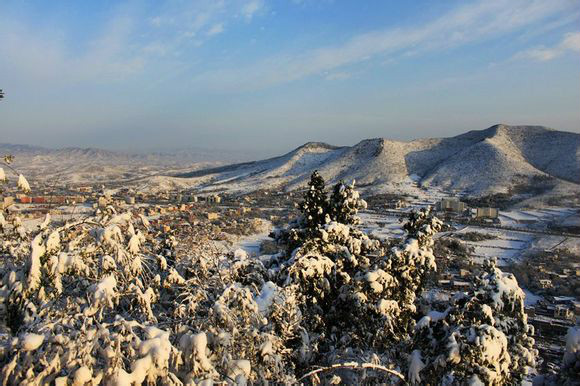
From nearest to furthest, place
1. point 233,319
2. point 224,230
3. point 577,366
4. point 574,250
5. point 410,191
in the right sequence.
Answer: point 233,319 < point 577,366 < point 574,250 < point 224,230 < point 410,191

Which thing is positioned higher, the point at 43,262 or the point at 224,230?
the point at 43,262

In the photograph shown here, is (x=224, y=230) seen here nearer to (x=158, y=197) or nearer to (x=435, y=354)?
(x=435, y=354)

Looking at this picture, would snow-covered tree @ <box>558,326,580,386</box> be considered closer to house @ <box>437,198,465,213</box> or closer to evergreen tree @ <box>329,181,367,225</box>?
evergreen tree @ <box>329,181,367,225</box>

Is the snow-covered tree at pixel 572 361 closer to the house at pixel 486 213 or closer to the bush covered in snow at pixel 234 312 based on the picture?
the bush covered in snow at pixel 234 312

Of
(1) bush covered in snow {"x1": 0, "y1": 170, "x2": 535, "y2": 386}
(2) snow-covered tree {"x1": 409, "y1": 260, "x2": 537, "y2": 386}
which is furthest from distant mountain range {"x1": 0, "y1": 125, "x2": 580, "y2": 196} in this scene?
(2) snow-covered tree {"x1": 409, "y1": 260, "x2": 537, "y2": 386}

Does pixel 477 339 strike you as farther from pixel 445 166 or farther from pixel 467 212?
pixel 445 166

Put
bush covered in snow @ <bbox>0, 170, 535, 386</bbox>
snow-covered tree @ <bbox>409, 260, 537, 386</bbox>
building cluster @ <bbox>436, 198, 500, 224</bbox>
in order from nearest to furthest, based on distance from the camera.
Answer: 1. bush covered in snow @ <bbox>0, 170, 535, 386</bbox>
2. snow-covered tree @ <bbox>409, 260, 537, 386</bbox>
3. building cluster @ <bbox>436, 198, 500, 224</bbox>

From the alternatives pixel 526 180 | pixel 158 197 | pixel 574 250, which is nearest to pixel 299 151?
pixel 158 197

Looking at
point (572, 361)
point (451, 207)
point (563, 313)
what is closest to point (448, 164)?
point (451, 207)
